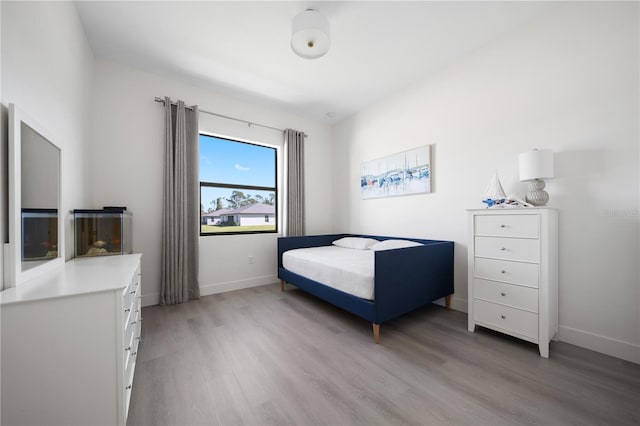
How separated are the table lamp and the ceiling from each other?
1264mm

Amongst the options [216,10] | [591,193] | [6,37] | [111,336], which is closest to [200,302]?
[111,336]

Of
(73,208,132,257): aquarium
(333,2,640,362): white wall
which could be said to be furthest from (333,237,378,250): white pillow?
(73,208,132,257): aquarium

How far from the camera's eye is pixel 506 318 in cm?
196

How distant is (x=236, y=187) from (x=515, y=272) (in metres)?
3.34

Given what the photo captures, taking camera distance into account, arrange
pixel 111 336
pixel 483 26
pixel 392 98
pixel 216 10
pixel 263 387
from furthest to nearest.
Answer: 1. pixel 392 98
2. pixel 483 26
3. pixel 216 10
4. pixel 263 387
5. pixel 111 336

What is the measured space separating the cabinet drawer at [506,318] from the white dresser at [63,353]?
246cm

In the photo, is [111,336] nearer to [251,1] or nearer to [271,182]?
[251,1]

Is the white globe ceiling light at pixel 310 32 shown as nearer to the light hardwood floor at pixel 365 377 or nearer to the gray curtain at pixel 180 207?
the gray curtain at pixel 180 207

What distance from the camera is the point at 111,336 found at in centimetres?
107

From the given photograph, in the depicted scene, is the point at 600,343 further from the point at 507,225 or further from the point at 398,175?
the point at 398,175

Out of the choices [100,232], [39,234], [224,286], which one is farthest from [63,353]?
[224,286]

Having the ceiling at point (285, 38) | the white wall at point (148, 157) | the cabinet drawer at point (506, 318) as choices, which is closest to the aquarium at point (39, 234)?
the white wall at point (148, 157)

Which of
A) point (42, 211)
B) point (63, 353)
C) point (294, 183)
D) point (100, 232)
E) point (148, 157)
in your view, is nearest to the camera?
point (63, 353)

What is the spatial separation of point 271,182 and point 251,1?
2.33 m
